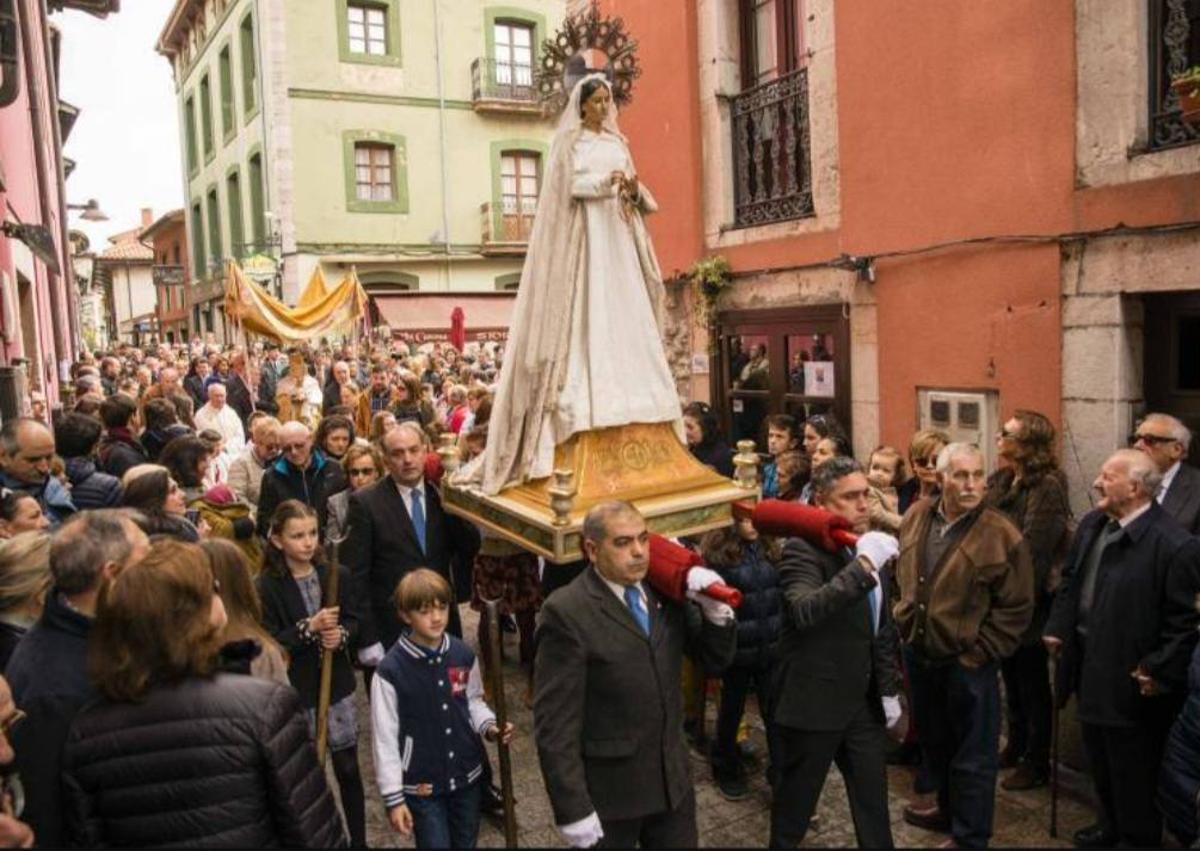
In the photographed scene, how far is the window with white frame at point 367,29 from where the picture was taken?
23156 millimetres

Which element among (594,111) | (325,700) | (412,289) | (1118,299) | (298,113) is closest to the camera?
(325,700)

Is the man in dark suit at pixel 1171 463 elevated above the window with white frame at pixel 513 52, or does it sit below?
below

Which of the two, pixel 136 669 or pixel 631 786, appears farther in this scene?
pixel 631 786

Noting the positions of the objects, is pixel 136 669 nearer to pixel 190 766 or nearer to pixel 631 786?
pixel 190 766

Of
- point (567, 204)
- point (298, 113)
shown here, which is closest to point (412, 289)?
point (298, 113)

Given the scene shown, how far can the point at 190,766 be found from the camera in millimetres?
2143

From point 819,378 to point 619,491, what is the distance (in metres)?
4.16

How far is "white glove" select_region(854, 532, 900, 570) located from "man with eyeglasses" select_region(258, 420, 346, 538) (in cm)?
314

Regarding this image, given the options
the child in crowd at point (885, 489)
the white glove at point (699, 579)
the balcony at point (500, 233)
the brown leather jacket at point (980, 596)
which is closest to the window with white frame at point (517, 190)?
the balcony at point (500, 233)

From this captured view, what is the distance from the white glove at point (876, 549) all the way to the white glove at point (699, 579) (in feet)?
2.21

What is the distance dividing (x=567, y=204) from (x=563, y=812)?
101 inches

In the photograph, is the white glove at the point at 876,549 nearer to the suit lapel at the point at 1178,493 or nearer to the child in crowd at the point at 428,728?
the child in crowd at the point at 428,728

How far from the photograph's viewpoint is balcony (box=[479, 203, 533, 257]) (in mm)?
24984

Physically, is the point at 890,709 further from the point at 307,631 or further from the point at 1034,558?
the point at 307,631
